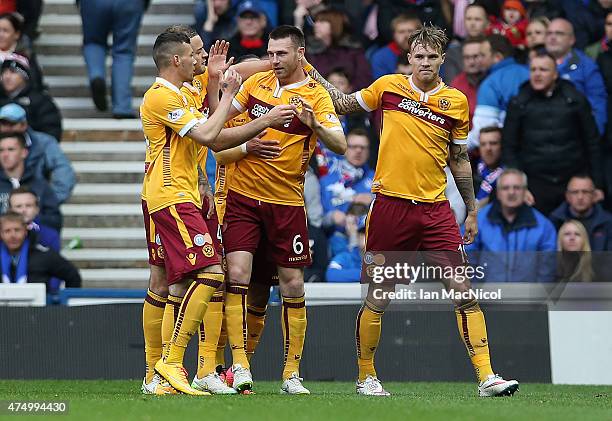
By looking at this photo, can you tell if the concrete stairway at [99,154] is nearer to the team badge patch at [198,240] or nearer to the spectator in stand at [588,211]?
the spectator in stand at [588,211]

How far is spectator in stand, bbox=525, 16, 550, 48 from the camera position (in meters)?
→ 17.3

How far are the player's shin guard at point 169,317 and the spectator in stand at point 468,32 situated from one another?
7400mm

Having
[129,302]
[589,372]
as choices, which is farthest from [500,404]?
[129,302]

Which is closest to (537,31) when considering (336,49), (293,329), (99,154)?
(336,49)

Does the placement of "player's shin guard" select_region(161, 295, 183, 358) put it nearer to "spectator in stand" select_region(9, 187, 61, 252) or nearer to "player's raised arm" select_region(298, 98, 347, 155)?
"player's raised arm" select_region(298, 98, 347, 155)

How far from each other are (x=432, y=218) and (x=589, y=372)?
342 cm

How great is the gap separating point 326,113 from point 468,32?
21.5 feet

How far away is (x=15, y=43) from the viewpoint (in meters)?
18.0

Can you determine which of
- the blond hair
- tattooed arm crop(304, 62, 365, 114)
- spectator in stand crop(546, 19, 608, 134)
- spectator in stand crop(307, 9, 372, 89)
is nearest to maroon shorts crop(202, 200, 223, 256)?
tattooed arm crop(304, 62, 365, 114)

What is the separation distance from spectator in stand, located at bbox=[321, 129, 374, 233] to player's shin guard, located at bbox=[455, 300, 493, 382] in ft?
16.7

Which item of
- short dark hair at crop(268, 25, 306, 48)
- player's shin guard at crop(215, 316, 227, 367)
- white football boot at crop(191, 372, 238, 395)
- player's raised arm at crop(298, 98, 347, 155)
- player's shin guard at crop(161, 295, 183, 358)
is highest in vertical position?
short dark hair at crop(268, 25, 306, 48)

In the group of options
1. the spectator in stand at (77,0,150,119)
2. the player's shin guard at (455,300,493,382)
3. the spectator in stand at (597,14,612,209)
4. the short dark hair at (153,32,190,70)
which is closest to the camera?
the short dark hair at (153,32,190,70)

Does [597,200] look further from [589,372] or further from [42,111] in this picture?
[42,111]

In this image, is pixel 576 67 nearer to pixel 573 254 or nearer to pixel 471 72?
pixel 471 72
